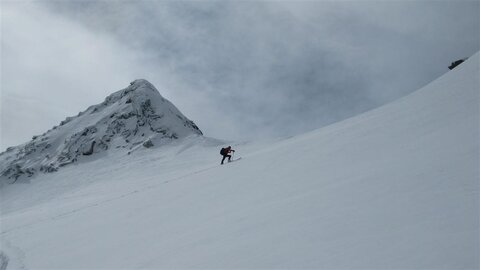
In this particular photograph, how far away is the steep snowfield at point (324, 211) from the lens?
800 cm

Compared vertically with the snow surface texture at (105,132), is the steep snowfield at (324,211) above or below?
below

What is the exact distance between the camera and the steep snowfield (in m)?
8.00

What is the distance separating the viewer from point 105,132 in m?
81.4

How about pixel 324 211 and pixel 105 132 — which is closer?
pixel 324 211

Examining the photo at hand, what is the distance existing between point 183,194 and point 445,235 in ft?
47.1

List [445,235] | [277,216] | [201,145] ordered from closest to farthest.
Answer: [445,235]
[277,216]
[201,145]

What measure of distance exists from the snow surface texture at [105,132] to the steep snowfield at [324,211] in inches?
2032

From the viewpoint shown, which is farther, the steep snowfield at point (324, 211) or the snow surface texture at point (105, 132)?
the snow surface texture at point (105, 132)

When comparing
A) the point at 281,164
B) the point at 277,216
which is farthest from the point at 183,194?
the point at 277,216

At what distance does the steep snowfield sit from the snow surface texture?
169ft

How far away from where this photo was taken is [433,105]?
20406 mm

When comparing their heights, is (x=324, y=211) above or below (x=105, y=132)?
below

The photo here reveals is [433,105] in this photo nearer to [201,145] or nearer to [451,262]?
[451,262]

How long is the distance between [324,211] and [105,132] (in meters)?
76.3
